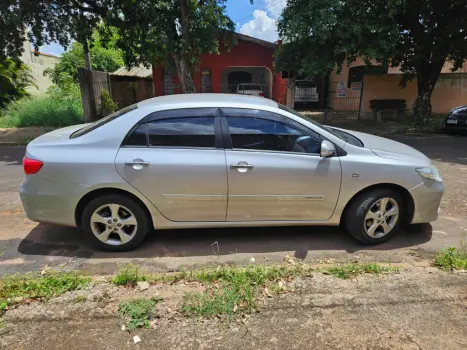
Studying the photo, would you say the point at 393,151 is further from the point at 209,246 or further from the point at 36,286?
the point at 36,286

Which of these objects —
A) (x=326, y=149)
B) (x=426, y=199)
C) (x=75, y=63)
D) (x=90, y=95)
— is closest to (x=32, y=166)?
(x=326, y=149)

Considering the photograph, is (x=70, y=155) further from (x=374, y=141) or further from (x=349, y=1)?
(x=349, y=1)

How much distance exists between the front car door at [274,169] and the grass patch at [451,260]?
1136 millimetres

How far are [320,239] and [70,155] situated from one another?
2.90 m

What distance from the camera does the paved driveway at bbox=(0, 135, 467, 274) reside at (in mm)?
3578

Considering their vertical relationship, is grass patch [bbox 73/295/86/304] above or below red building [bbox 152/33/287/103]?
below

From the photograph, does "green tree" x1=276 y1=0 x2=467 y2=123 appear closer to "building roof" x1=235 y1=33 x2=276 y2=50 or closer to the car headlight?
"building roof" x1=235 y1=33 x2=276 y2=50

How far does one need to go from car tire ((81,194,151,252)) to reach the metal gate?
48.8ft

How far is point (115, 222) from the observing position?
360 centimetres

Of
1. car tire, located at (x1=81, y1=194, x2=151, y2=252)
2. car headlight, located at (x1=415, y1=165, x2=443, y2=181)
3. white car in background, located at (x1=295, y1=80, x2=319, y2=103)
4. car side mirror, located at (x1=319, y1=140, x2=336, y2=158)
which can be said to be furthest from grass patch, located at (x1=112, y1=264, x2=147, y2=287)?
white car in background, located at (x1=295, y1=80, x2=319, y2=103)

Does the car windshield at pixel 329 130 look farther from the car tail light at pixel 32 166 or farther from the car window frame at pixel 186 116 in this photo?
the car tail light at pixel 32 166

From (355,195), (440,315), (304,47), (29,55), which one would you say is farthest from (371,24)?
(29,55)

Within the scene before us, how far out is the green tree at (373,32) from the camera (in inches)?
435

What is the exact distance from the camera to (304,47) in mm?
12680
